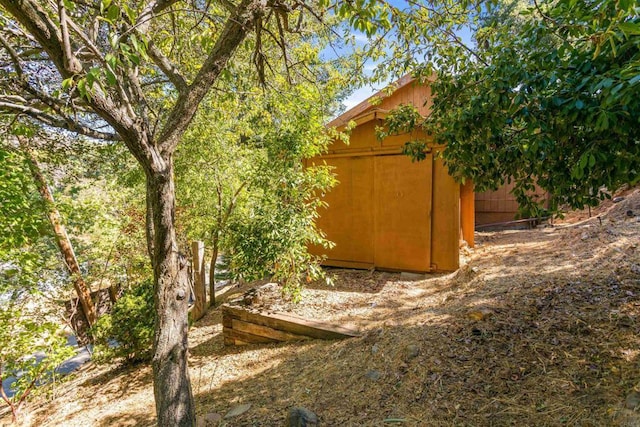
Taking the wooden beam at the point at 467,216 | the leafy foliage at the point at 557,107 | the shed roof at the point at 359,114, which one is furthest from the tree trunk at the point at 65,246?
the wooden beam at the point at 467,216

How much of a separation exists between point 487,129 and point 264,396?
2936mm

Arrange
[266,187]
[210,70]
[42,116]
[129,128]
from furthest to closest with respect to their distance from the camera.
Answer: [266,187] < [210,70] < [129,128] < [42,116]

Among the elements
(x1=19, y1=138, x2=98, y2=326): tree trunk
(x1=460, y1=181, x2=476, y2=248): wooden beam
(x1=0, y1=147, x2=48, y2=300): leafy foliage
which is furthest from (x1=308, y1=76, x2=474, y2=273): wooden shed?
(x1=19, y1=138, x2=98, y2=326): tree trunk

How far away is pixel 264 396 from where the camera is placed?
110 inches

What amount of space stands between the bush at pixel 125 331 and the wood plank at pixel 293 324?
1.15 m

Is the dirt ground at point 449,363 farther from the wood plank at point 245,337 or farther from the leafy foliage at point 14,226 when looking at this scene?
the leafy foliage at point 14,226

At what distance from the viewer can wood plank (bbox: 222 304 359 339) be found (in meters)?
3.58

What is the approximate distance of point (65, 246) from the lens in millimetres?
6547

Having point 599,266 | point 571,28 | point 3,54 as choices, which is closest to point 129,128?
point 571,28

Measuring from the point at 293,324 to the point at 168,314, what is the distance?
1.99 meters

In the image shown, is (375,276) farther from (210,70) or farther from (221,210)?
(210,70)

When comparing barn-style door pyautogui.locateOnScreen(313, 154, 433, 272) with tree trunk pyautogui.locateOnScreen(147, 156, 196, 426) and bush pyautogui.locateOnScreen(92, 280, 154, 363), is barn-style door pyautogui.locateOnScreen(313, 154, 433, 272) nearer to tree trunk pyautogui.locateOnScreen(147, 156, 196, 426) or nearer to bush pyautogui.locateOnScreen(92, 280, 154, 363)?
bush pyautogui.locateOnScreen(92, 280, 154, 363)

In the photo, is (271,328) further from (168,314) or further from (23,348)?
(23,348)

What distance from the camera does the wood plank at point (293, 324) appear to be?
11.7 ft
